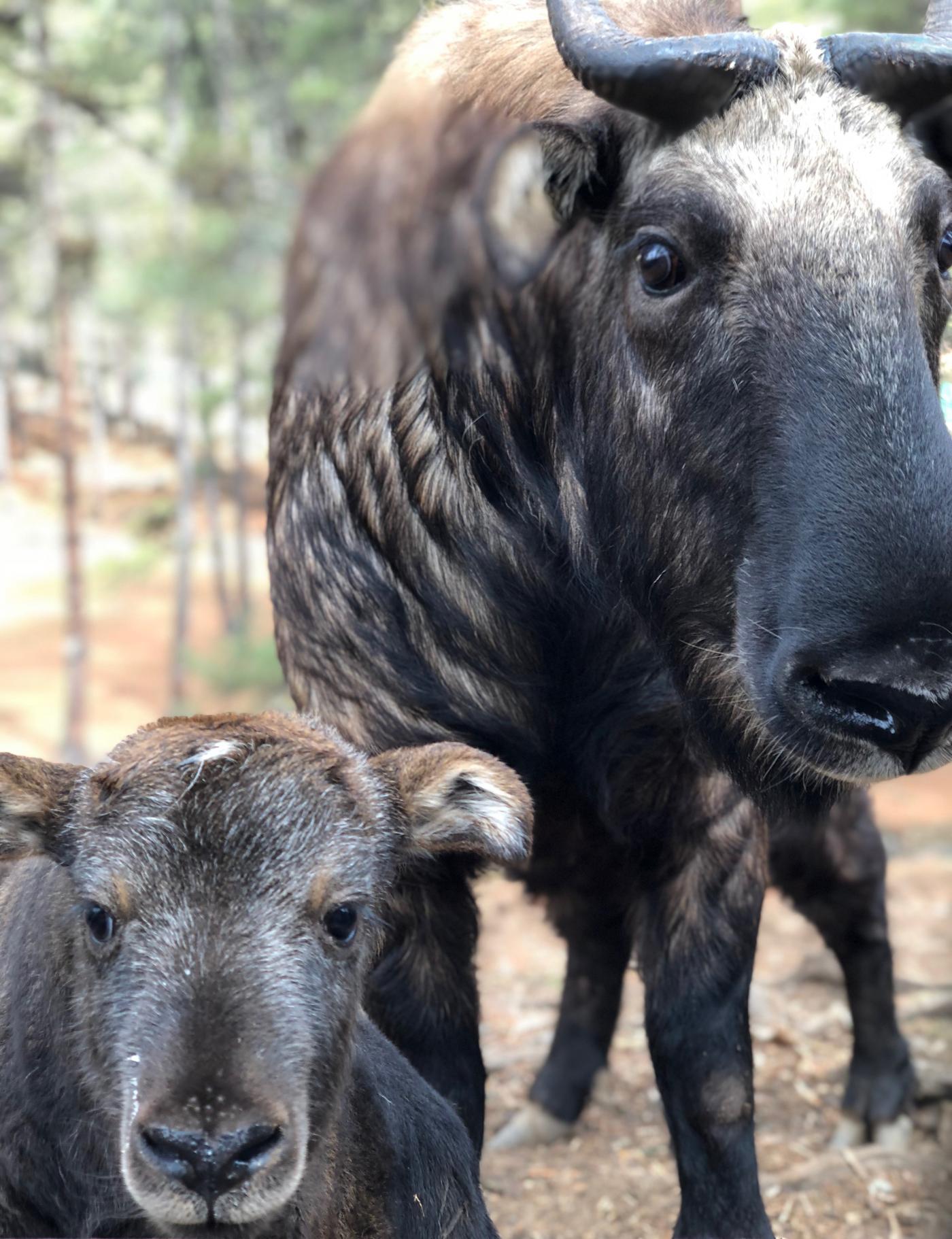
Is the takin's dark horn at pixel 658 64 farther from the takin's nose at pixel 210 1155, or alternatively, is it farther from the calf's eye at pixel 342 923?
the takin's nose at pixel 210 1155


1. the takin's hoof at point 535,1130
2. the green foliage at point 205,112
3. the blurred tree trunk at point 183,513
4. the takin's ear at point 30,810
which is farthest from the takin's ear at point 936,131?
the blurred tree trunk at point 183,513

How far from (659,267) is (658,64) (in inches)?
19.1

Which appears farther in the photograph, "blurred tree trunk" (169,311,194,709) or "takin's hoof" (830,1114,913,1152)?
"blurred tree trunk" (169,311,194,709)

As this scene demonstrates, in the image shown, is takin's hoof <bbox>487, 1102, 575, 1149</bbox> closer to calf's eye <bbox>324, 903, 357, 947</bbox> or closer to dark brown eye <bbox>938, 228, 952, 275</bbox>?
calf's eye <bbox>324, 903, 357, 947</bbox>

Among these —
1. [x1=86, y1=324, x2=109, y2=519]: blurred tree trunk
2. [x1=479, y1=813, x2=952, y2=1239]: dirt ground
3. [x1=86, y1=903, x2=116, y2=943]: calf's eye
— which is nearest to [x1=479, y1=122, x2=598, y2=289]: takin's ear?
[x1=86, y1=903, x2=116, y2=943]: calf's eye

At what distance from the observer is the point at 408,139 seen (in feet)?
13.8

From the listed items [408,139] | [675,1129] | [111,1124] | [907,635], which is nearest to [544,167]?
[408,139]

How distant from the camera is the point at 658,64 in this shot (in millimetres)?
3494

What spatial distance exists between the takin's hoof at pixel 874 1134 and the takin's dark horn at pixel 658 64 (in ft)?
14.3

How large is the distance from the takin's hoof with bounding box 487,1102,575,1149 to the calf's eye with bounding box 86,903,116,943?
3485 mm

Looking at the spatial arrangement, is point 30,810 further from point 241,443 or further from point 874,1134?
point 241,443

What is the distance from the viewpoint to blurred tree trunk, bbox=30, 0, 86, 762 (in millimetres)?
21016

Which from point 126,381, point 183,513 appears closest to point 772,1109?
point 183,513

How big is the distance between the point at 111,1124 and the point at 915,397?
8.31ft
